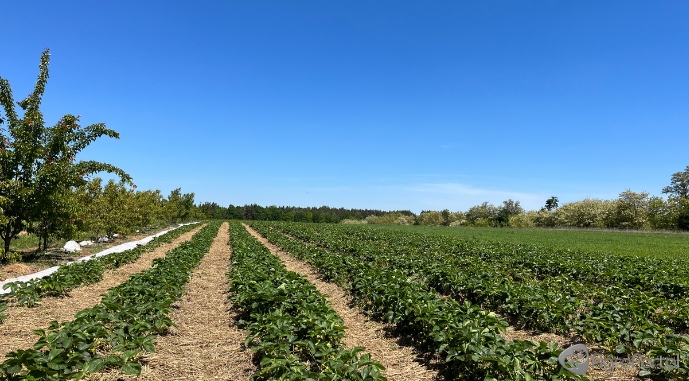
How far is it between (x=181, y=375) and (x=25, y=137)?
502 inches

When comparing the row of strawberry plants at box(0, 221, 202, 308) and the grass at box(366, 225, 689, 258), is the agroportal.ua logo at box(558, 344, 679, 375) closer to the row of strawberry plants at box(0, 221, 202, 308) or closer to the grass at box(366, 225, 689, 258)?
the row of strawberry plants at box(0, 221, 202, 308)

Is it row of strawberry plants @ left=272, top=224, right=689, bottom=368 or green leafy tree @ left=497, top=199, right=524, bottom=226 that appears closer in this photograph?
row of strawberry plants @ left=272, top=224, right=689, bottom=368

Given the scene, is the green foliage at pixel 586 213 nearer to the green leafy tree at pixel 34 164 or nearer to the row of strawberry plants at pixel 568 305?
the row of strawberry plants at pixel 568 305

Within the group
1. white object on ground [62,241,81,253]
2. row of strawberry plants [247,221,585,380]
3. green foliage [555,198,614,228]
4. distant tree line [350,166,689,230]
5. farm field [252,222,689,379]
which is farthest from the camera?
green foliage [555,198,614,228]

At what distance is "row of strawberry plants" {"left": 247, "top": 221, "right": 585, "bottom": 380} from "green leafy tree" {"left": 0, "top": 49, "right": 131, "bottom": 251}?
37.5 feet

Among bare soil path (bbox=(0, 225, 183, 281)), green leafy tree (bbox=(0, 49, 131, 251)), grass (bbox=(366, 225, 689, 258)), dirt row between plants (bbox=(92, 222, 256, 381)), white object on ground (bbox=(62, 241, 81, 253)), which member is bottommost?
dirt row between plants (bbox=(92, 222, 256, 381))

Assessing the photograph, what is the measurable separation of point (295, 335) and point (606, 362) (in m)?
4.33

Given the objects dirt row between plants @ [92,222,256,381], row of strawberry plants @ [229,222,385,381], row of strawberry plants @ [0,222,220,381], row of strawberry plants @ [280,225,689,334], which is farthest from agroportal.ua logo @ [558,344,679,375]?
row of strawberry plants @ [0,222,220,381]

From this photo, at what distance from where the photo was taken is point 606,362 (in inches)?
200

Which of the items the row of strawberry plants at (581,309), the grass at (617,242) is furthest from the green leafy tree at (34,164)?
the grass at (617,242)

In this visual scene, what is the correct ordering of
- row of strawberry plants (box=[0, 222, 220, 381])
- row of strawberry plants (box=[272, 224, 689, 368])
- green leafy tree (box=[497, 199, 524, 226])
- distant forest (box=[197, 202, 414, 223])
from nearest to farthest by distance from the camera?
row of strawberry plants (box=[0, 222, 220, 381]), row of strawberry plants (box=[272, 224, 689, 368]), green leafy tree (box=[497, 199, 524, 226]), distant forest (box=[197, 202, 414, 223])

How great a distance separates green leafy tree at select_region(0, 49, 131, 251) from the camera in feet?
40.6

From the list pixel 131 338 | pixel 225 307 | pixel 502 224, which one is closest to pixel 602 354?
pixel 131 338

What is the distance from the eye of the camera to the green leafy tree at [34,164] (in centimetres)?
1238
